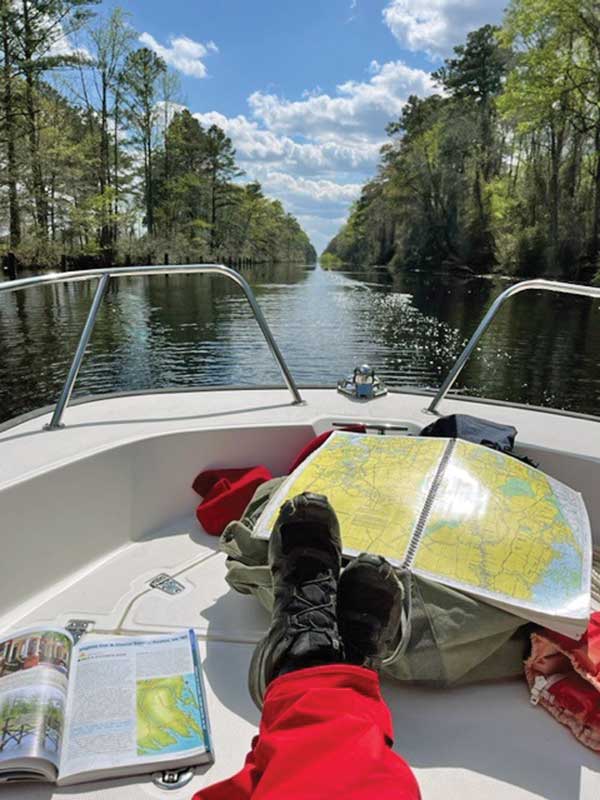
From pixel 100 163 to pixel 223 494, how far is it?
23.2 meters

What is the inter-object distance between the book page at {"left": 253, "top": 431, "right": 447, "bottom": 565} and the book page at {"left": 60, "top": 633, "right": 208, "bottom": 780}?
1.04 ft

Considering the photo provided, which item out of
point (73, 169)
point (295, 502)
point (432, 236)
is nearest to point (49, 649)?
point (295, 502)

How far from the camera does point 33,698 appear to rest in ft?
3.05

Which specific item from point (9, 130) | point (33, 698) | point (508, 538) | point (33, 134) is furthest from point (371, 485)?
point (33, 134)

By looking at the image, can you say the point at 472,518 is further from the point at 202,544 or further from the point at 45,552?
the point at 45,552

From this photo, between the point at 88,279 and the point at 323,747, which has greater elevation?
the point at 88,279

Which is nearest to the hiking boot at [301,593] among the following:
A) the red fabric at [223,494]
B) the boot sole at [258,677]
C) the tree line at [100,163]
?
the boot sole at [258,677]

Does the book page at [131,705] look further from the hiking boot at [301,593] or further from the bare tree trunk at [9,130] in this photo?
the bare tree trunk at [9,130]

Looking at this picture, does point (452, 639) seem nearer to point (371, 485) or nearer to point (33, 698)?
point (371, 485)

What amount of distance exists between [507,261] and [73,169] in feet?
51.9

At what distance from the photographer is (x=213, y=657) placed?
3.77 feet

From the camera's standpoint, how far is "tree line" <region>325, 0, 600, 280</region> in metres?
15.8

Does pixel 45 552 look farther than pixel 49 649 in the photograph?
Yes

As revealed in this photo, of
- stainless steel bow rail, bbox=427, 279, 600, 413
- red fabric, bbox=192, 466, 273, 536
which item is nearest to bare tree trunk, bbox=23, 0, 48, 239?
red fabric, bbox=192, 466, 273, 536
